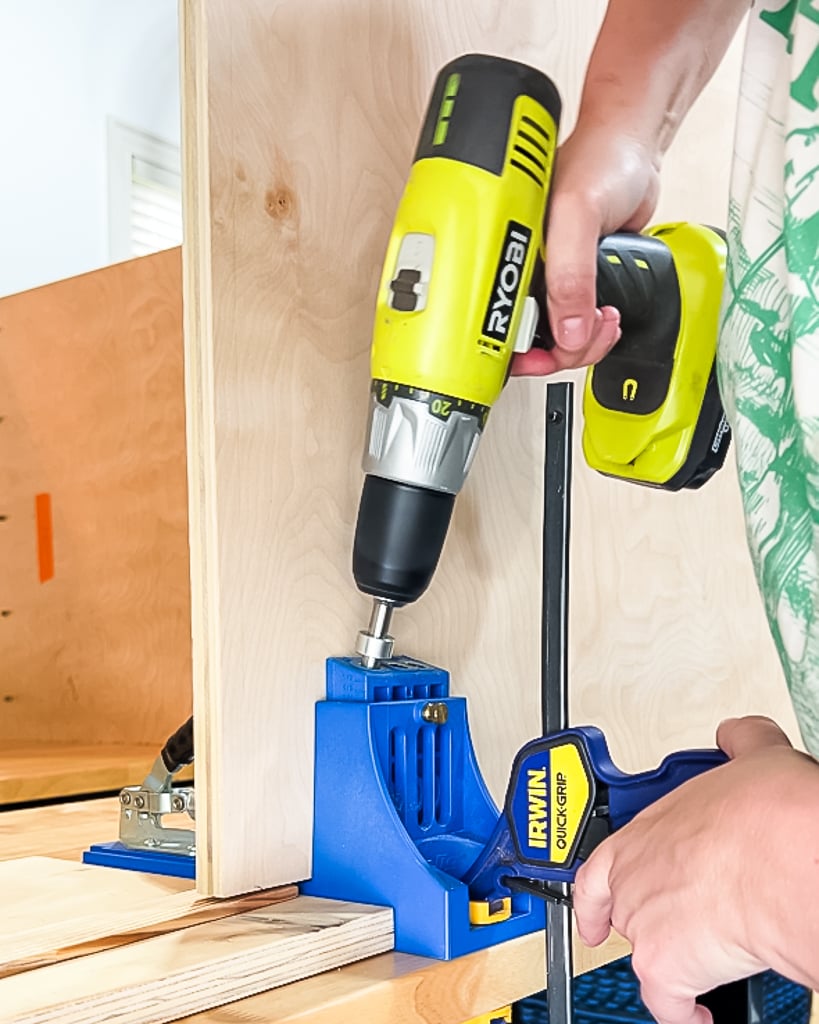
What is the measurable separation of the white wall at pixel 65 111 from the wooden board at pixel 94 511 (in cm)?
128

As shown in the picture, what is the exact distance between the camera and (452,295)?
2.27 feet

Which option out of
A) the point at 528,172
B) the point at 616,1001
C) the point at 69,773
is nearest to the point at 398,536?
the point at 528,172

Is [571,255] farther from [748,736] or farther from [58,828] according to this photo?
[58,828]

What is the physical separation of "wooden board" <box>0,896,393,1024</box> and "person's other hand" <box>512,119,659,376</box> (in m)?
0.38

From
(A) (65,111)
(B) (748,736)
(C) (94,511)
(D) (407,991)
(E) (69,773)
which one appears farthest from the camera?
(A) (65,111)

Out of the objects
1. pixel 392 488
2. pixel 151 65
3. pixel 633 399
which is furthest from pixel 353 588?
pixel 151 65

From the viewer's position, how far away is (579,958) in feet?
2.87

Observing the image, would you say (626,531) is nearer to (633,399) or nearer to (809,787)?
(633,399)

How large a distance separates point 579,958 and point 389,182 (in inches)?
22.9

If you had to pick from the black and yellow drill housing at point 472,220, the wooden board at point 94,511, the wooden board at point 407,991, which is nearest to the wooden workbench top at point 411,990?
the wooden board at point 407,991

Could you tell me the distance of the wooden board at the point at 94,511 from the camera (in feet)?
5.08

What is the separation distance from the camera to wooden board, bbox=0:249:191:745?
1.55 metres

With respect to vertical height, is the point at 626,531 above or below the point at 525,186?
below

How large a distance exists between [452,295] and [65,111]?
2605 mm
